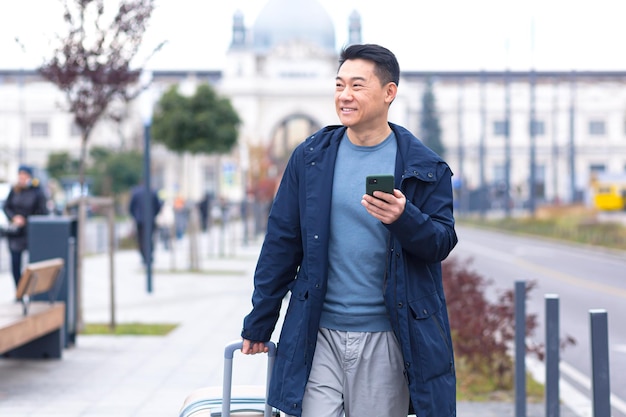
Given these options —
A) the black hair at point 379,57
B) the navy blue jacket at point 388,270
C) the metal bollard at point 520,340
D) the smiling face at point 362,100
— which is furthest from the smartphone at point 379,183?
the metal bollard at point 520,340

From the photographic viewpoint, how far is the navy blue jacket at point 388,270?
3.97 metres

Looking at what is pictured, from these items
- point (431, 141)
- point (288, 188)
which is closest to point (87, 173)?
point (431, 141)

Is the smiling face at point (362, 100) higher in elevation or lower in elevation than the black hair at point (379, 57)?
lower

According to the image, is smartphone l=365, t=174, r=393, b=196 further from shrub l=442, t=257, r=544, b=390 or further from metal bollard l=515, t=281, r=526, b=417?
shrub l=442, t=257, r=544, b=390

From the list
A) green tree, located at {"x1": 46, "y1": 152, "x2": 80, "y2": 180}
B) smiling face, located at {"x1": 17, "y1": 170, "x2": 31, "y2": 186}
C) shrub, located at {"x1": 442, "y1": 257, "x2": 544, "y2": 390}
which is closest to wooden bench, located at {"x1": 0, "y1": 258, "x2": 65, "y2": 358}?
shrub, located at {"x1": 442, "y1": 257, "x2": 544, "y2": 390}

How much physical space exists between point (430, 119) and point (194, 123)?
82174mm

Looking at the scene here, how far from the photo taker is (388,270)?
4004 millimetres

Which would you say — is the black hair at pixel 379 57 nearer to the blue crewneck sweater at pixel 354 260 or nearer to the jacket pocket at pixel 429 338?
the blue crewneck sweater at pixel 354 260

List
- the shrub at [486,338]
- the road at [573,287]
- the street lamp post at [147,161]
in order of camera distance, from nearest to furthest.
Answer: the shrub at [486,338], the road at [573,287], the street lamp post at [147,161]

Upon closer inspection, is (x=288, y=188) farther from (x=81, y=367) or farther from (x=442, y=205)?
(x=81, y=367)

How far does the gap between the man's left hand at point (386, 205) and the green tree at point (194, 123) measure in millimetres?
25095

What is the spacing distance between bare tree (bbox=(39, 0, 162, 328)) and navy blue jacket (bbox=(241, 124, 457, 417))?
807cm

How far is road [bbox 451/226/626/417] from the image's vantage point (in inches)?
375

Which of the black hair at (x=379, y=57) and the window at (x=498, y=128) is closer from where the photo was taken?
the black hair at (x=379, y=57)
